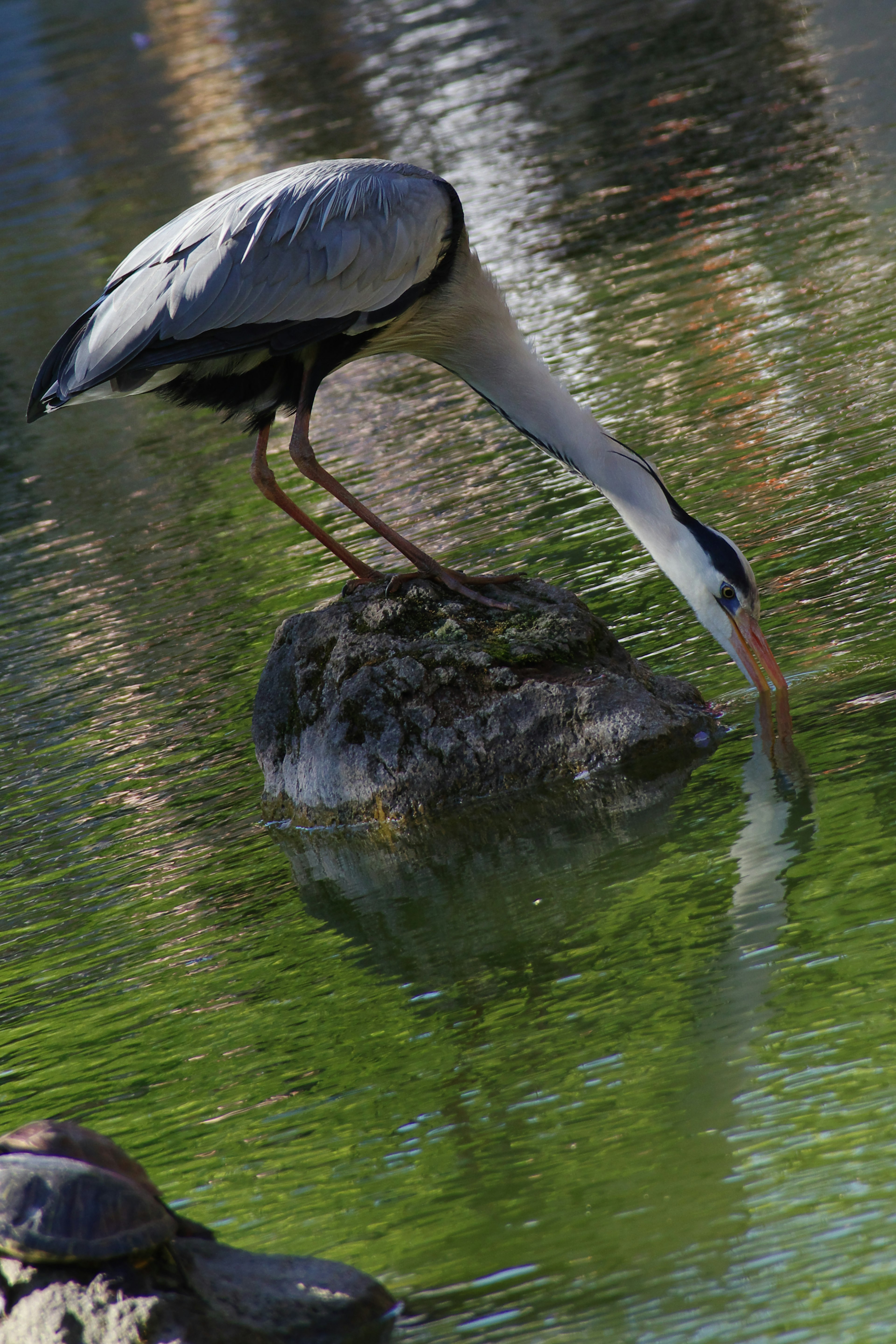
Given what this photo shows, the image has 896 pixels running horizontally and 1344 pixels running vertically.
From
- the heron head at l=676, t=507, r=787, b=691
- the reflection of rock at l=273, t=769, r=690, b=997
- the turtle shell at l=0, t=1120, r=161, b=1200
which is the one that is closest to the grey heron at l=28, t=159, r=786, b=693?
the heron head at l=676, t=507, r=787, b=691

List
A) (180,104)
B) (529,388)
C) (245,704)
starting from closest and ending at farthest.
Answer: (529,388) < (245,704) < (180,104)

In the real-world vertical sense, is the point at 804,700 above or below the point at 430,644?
below

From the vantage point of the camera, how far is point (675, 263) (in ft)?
45.7

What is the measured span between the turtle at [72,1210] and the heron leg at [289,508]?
3.67 metres

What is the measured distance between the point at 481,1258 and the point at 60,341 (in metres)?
4.78

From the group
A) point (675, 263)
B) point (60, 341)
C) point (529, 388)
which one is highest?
point (60, 341)

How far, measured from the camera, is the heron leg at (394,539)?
22.3 feet

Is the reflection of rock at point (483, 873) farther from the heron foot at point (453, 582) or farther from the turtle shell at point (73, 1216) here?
the turtle shell at point (73, 1216)

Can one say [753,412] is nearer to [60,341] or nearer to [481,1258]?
[60,341]

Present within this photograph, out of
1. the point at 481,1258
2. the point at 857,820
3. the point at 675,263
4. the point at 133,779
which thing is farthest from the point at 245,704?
the point at 675,263

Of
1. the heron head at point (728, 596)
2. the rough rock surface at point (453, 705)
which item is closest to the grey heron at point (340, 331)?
the heron head at point (728, 596)

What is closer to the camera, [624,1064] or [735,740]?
[624,1064]

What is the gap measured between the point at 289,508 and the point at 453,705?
4.35 ft

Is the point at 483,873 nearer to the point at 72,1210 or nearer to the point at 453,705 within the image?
the point at 453,705
